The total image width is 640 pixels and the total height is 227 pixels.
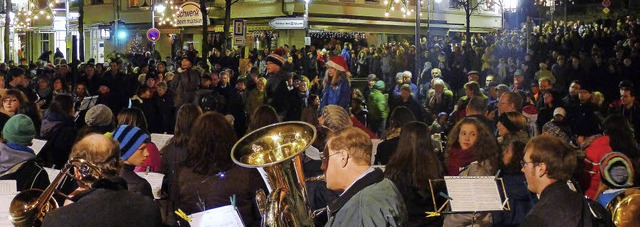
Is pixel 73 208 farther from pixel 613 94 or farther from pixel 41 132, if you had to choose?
pixel 613 94

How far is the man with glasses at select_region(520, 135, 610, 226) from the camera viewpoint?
15.2 feet

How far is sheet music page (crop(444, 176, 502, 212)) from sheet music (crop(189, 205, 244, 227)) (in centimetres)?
207

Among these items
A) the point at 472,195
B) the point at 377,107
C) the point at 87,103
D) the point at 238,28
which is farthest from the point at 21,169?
the point at 238,28

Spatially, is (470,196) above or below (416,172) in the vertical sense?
below

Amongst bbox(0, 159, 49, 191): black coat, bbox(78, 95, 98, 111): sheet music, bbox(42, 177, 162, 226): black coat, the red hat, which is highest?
the red hat

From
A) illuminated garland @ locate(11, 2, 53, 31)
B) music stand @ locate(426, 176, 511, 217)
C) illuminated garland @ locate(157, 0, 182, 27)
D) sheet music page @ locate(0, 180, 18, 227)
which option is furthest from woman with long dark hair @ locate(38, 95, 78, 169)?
illuminated garland @ locate(157, 0, 182, 27)

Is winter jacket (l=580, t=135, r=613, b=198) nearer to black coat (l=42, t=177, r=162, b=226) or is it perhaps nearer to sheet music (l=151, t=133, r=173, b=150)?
sheet music (l=151, t=133, r=173, b=150)

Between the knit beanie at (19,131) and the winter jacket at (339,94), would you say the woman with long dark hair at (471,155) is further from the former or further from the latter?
the winter jacket at (339,94)

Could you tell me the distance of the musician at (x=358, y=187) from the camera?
409cm

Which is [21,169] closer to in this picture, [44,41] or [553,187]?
[553,187]

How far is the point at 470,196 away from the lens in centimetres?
666

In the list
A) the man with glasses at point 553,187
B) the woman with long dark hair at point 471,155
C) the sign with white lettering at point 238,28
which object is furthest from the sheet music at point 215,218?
the sign with white lettering at point 238,28

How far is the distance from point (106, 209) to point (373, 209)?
126 centimetres

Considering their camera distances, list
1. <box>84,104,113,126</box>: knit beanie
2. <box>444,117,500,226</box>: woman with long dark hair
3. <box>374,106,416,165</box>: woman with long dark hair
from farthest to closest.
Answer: <box>84,104,113,126</box>: knit beanie, <box>374,106,416,165</box>: woman with long dark hair, <box>444,117,500,226</box>: woman with long dark hair
